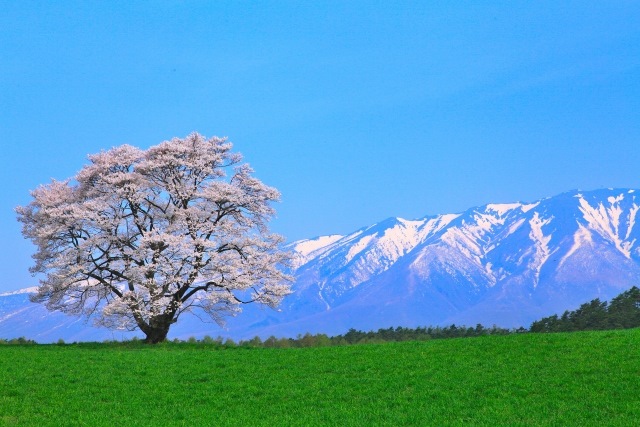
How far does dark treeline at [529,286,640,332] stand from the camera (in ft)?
219

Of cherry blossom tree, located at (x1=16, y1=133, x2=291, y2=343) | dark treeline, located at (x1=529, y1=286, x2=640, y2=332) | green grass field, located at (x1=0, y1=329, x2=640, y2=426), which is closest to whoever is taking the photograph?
green grass field, located at (x1=0, y1=329, x2=640, y2=426)

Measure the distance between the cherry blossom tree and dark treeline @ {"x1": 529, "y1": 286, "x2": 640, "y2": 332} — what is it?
26869 mm

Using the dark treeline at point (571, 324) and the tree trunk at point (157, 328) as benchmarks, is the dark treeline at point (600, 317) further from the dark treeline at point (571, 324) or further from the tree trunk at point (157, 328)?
the tree trunk at point (157, 328)

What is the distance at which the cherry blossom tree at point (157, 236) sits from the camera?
49.8m

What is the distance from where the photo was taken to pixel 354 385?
97.6 feet

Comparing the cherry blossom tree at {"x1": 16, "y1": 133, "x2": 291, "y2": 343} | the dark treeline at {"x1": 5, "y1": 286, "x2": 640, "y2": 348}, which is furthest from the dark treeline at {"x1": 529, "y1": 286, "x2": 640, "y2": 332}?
the cherry blossom tree at {"x1": 16, "y1": 133, "x2": 291, "y2": 343}

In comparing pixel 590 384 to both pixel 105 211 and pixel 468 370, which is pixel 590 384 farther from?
pixel 105 211

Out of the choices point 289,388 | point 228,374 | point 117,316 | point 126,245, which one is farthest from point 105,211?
point 289,388

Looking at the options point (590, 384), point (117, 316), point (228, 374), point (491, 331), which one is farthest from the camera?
point (491, 331)

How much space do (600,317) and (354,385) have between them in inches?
1786

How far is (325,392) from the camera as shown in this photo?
28734mm

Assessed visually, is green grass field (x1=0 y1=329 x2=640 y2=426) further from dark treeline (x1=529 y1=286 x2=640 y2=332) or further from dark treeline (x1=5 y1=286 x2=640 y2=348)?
dark treeline (x1=529 y1=286 x2=640 y2=332)

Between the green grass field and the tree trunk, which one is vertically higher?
the tree trunk

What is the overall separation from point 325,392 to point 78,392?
9976 mm
